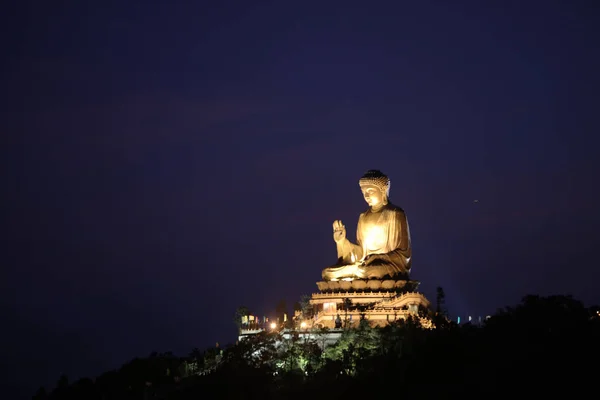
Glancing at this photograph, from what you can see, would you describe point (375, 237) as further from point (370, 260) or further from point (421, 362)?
point (421, 362)

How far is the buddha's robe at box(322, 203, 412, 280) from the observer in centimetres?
4172

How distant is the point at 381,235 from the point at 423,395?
42.5 feet

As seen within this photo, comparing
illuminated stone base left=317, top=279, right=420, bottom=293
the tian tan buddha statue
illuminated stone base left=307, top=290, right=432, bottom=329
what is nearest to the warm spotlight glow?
the tian tan buddha statue

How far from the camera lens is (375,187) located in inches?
1697

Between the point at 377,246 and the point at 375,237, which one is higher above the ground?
the point at 375,237

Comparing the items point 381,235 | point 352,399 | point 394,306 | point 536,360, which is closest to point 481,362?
point 536,360

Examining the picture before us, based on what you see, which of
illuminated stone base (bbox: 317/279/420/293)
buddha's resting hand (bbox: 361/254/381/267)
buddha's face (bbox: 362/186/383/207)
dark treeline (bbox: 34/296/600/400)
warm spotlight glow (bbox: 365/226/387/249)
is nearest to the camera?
dark treeline (bbox: 34/296/600/400)

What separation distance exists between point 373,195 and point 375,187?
344 mm

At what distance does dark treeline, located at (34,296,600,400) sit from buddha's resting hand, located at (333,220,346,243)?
212 inches

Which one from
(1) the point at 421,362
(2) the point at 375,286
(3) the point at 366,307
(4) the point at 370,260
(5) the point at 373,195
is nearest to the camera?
(1) the point at 421,362

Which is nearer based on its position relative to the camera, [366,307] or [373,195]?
[366,307]

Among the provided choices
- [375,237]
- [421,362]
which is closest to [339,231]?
[375,237]

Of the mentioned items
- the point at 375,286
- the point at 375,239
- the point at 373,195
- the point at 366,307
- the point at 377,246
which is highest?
the point at 373,195

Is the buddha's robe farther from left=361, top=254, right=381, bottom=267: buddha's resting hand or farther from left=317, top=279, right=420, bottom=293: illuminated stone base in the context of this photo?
left=317, top=279, right=420, bottom=293: illuminated stone base
